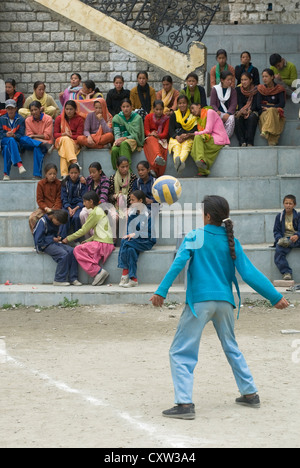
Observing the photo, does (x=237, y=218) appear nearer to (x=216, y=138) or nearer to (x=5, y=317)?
(x=216, y=138)

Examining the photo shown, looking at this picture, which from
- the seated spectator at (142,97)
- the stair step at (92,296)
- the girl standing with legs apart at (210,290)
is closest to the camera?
the girl standing with legs apart at (210,290)

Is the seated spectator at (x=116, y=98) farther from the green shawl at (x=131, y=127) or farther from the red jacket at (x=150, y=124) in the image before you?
the green shawl at (x=131, y=127)

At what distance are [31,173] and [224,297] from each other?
317 inches

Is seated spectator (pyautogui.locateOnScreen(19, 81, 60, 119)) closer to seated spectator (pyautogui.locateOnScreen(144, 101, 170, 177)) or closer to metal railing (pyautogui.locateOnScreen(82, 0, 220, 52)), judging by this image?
seated spectator (pyautogui.locateOnScreen(144, 101, 170, 177))

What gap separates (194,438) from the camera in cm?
542

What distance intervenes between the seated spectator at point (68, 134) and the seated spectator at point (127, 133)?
64 centimetres

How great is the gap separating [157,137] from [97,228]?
93.9 inches

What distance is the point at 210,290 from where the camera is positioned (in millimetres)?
6109

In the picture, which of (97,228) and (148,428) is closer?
(148,428)

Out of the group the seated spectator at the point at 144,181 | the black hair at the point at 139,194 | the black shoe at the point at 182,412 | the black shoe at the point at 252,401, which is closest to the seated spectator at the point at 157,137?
the seated spectator at the point at 144,181

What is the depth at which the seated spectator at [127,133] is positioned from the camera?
1268 cm

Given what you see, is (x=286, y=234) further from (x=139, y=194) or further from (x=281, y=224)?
(x=139, y=194)

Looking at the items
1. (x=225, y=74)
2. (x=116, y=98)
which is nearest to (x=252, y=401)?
(x=225, y=74)
